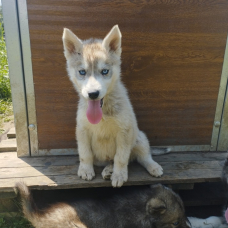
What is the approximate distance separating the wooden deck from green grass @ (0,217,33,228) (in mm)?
597

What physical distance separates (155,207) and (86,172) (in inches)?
40.3

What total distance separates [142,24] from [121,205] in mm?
2639

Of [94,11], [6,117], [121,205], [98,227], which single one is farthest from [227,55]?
[6,117]

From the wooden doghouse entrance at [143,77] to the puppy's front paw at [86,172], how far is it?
81 millimetres

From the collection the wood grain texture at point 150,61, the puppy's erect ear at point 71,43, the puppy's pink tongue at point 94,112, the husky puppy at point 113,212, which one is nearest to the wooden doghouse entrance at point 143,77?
the wood grain texture at point 150,61

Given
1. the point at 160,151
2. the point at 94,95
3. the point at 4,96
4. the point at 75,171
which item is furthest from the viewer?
the point at 4,96

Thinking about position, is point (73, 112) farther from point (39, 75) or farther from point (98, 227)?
point (98, 227)

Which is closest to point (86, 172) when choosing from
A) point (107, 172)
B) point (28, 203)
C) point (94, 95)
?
point (107, 172)

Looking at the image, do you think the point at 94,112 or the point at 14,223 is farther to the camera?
the point at 14,223

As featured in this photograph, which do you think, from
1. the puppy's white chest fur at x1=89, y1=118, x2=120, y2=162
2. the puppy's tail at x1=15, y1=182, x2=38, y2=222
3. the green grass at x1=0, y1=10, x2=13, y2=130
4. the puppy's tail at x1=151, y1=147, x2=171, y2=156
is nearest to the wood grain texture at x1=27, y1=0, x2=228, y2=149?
the puppy's tail at x1=151, y1=147, x2=171, y2=156

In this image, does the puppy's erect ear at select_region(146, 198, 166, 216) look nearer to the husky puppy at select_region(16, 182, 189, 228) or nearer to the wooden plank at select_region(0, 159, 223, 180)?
the husky puppy at select_region(16, 182, 189, 228)

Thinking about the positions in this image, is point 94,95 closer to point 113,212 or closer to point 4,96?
point 113,212

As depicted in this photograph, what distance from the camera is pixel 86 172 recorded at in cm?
307

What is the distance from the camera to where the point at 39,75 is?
3414 millimetres
